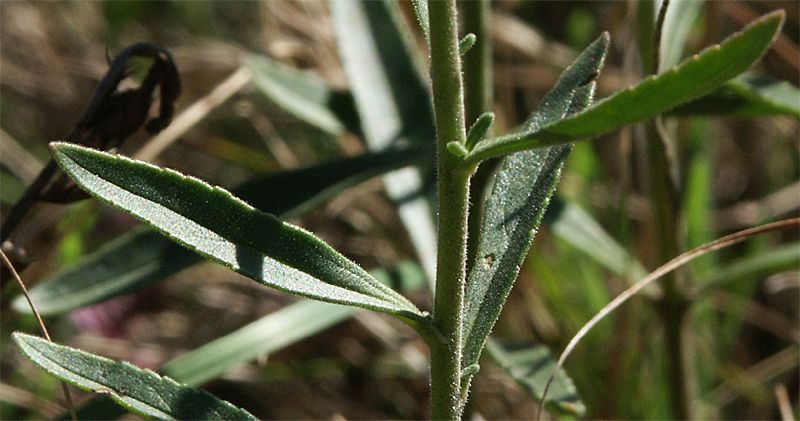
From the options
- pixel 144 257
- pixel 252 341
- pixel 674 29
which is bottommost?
pixel 252 341

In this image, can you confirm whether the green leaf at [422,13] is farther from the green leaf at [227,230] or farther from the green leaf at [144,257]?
the green leaf at [144,257]

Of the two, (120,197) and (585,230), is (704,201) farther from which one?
(120,197)

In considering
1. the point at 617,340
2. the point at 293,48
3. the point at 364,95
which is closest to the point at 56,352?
the point at 364,95

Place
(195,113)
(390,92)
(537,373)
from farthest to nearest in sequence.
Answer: (195,113), (390,92), (537,373)

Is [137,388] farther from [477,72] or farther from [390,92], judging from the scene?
[390,92]

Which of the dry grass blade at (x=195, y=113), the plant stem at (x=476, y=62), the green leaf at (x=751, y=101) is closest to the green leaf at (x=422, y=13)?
the plant stem at (x=476, y=62)

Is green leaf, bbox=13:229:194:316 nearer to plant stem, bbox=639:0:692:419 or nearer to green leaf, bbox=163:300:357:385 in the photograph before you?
green leaf, bbox=163:300:357:385

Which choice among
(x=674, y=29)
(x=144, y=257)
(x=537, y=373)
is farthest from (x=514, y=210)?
A: (x=674, y=29)
